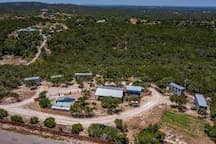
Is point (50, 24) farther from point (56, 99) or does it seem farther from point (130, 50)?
point (56, 99)

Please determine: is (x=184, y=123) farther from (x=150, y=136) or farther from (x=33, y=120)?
(x=33, y=120)

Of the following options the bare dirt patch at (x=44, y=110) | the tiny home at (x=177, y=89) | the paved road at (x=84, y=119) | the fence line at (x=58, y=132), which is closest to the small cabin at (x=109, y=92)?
the paved road at (x=84, y=119)

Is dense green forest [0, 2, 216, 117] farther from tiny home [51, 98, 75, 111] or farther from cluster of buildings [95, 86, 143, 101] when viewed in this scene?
tiny home [51, 98, 75, 111]

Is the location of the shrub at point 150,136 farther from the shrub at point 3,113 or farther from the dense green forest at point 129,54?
the shrub at point 3,113

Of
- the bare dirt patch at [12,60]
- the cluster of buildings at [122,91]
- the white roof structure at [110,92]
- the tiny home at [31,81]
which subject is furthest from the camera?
the bare dirt patch at [12,60]

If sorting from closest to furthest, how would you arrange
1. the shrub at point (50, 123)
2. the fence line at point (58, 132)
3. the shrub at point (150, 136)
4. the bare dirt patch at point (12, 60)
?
1. the shrub at point (150, 136)
2. the fence line at point (58, 132)
3. the shrub at point (50, 123)
4. the bare dirt patch at point (12, 60)

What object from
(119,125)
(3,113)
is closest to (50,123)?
(3,113)

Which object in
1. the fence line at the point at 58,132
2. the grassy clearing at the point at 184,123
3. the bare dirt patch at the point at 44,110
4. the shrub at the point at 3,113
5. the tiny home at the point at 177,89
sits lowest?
the grassy clearing at the point at 184,123
